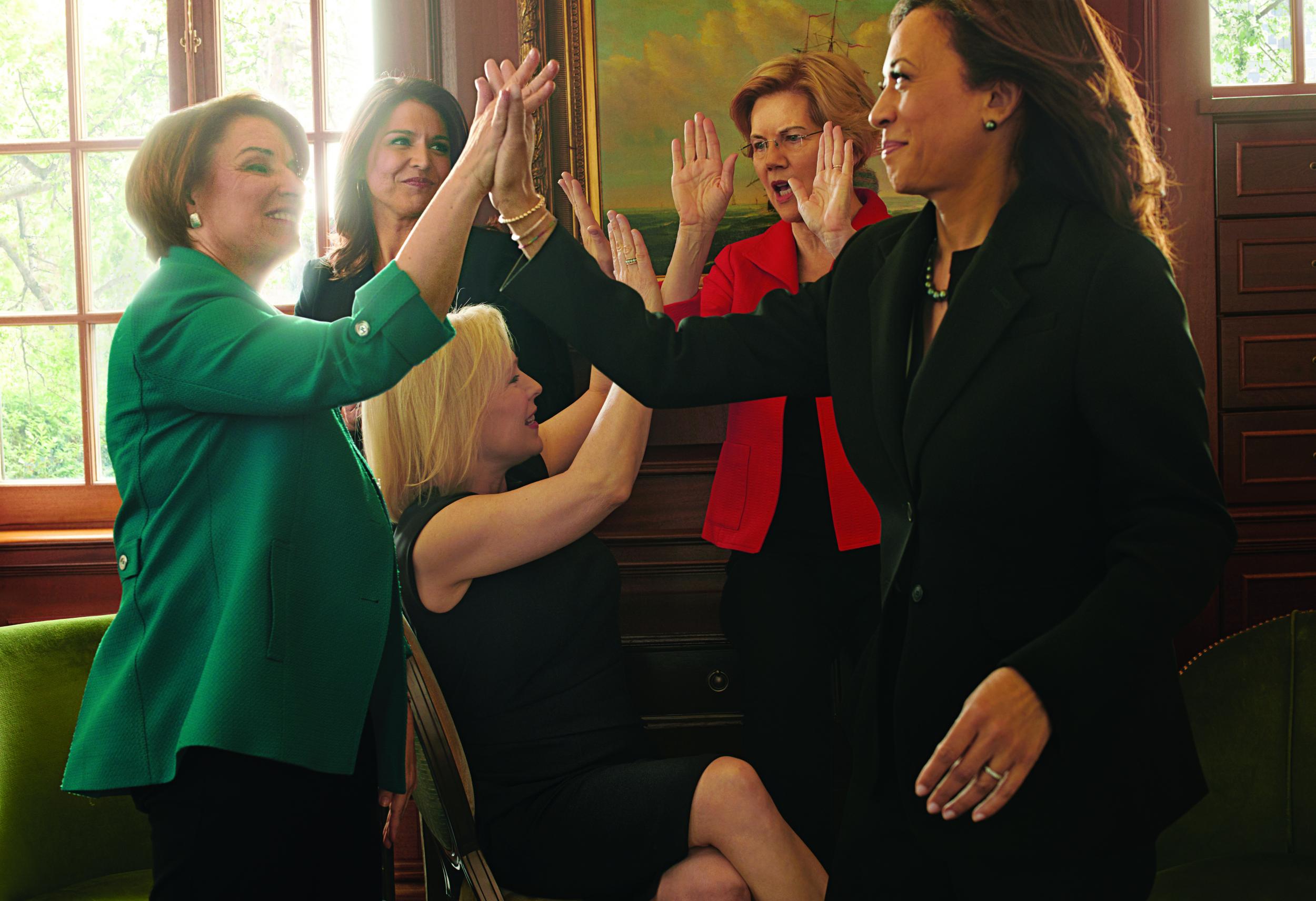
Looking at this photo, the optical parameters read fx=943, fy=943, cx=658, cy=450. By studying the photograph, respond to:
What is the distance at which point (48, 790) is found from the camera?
65.2 inches

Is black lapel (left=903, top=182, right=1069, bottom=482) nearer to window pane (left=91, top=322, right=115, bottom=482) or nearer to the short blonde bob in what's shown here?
the short blonde bob

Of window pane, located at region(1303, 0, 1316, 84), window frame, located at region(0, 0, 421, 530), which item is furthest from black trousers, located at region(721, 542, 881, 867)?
window pane, located at region(1303, 0, 1316, 84)

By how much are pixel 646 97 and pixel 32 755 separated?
215cm

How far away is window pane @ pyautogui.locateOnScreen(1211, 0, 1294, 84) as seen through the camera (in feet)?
9.77

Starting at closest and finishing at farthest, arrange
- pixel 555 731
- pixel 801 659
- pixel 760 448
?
pixel 555 731, pixel 801 659, pixel 760 448

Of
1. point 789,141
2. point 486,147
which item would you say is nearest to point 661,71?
point 789,141

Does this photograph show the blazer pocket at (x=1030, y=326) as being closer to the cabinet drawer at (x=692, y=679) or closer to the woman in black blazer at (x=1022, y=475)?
the woman in black blazer at (x=1022, y=475)

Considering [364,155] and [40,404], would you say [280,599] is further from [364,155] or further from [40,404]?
[40,404]

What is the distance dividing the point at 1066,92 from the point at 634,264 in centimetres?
98

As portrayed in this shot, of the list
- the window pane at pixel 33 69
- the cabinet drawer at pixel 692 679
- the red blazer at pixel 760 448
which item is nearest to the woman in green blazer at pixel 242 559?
the red blazer at pixel 760 448

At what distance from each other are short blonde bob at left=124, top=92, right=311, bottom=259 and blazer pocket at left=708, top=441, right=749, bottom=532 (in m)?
1.05

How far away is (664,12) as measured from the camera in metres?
2.68

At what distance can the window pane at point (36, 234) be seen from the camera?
3053mm

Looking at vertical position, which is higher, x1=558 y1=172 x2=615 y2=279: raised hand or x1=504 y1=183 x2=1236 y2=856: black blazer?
x1=558 y1=172 x2=615 y2=279: raised hand
